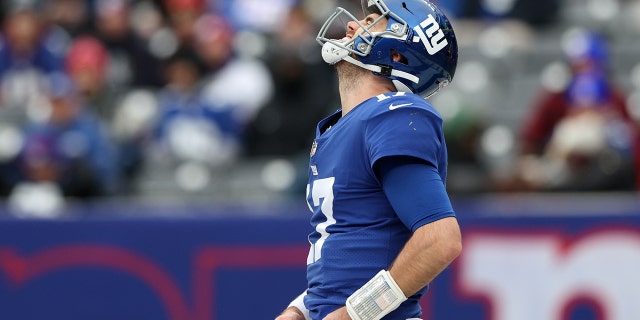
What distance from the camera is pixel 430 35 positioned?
3.63m

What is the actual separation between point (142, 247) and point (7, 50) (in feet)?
16.1

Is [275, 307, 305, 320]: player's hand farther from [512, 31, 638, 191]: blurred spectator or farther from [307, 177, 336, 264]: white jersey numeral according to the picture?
[512, 31, 638, 191]: blurred spectator

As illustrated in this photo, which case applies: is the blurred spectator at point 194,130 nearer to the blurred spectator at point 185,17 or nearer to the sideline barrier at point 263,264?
the blurred spectator at point 185,17

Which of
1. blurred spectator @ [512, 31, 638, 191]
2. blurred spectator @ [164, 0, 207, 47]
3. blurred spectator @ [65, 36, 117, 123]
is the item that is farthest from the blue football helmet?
blurred spectator @ [164, 0, 207, 47]

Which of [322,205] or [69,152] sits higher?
[69,152]

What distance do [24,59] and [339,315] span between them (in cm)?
899

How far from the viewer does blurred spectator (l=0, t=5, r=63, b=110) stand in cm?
1159

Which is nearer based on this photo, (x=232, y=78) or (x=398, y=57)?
(x=398, y=57)

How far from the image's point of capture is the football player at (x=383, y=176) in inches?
131

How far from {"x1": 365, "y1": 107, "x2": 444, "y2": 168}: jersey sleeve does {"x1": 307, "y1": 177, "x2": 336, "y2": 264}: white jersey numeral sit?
0.24 metres

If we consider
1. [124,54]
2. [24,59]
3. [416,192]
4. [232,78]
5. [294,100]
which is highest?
[24,59]

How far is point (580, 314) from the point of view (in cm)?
710

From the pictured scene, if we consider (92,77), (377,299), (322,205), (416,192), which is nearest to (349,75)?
(322,205)

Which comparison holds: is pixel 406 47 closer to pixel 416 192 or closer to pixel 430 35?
pixel 430 35
